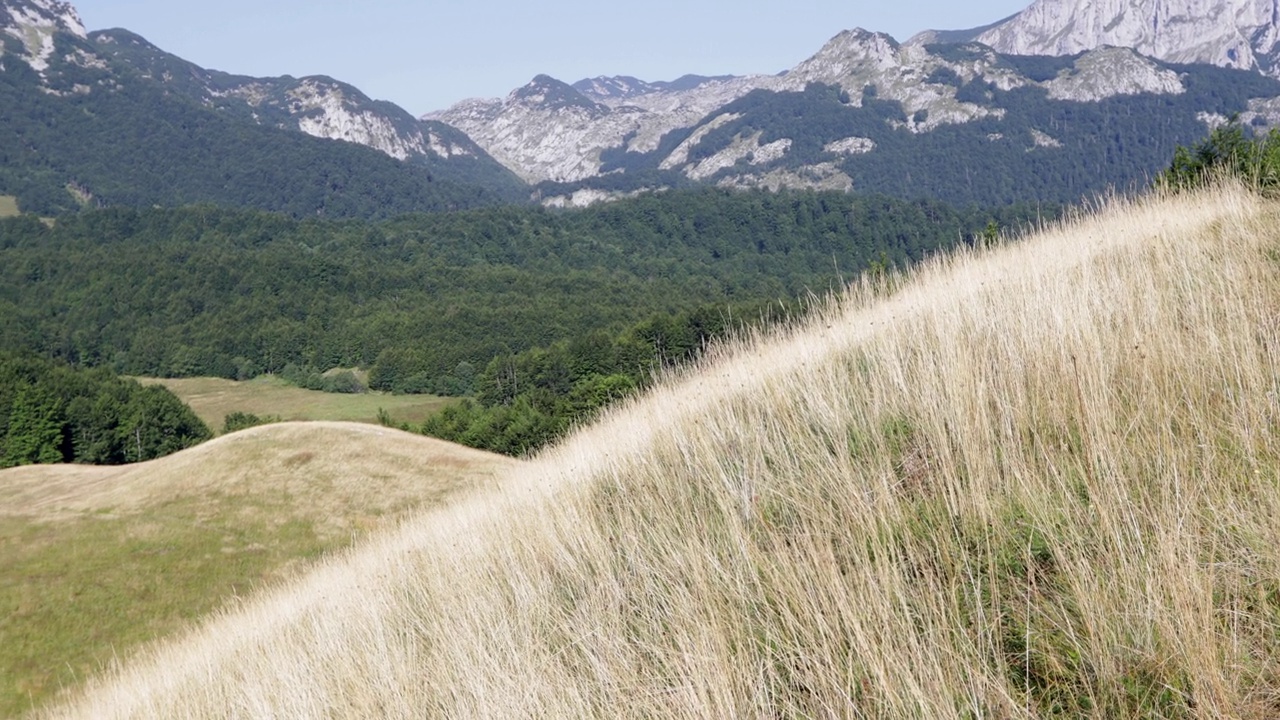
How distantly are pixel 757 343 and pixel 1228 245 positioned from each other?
4137 millimetres

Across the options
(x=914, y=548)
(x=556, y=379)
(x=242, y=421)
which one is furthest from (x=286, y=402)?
(x=914, y=548)

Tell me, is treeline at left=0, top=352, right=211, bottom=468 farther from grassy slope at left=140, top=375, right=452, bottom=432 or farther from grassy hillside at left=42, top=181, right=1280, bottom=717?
grassy hillside at left=42, top=181, right=1280, bottom=717

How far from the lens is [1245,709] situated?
7.47ft

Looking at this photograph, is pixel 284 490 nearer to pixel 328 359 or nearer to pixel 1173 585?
pixel 1173 585

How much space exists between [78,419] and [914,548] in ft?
298

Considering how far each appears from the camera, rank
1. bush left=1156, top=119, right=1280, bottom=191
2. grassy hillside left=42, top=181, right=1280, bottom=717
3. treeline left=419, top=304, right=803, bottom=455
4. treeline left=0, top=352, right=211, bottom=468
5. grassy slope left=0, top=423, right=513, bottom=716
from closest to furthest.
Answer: grassy hillside left=42, top=181, right=1280, bottom=717 → bush left=1156, top=119, right=1280, bottom=191 → grassy slope left=0, top=423, right=513, bottom=716 → treeline left=0, top=352, right=211, bottom=468 → treeline left=419, top=304, right=803, bottom=455

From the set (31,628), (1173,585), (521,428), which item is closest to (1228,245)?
(1173,585)

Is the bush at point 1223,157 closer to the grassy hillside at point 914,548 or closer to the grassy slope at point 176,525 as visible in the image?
the grassy hillside at point 914,548

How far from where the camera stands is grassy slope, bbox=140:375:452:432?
372ft

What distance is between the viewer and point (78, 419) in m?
76.9

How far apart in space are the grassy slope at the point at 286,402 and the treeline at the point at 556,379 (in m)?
10.7

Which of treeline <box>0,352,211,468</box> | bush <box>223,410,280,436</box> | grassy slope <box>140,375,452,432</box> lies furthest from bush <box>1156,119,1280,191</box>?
grassy slope <box>140,375,452,432</box>

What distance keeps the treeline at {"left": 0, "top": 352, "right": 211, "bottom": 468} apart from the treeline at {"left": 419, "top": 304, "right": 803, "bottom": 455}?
84.6ft

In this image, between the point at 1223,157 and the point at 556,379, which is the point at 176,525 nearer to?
the point at 1223,157
